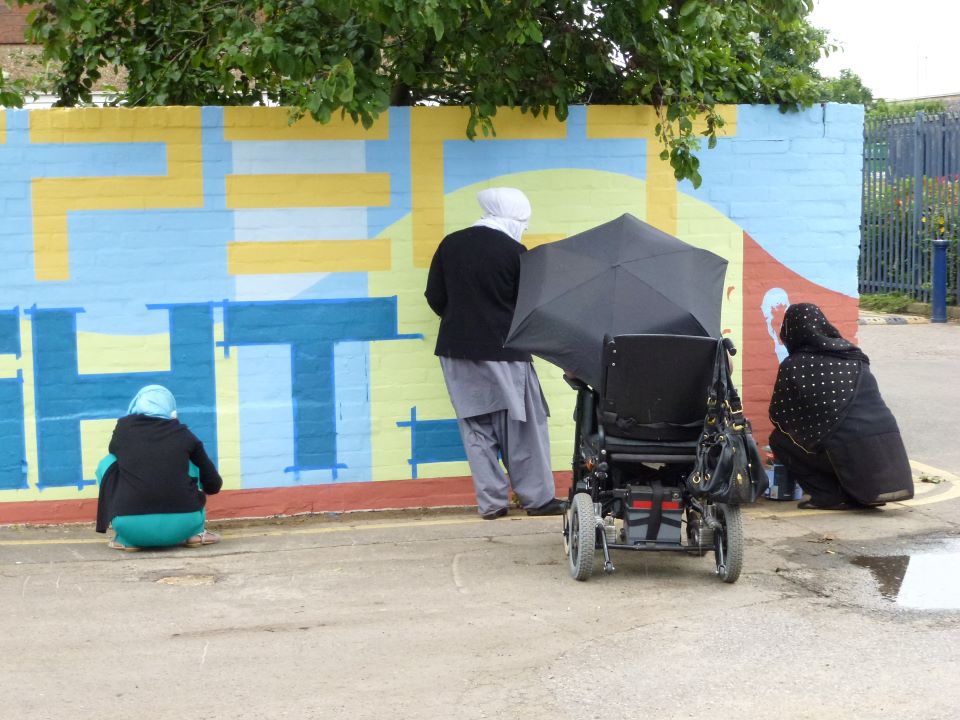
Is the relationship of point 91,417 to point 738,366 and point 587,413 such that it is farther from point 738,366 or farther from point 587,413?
point 738,366

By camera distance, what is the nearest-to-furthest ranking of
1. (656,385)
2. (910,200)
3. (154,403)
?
(656,385)
(154,403)
(910,200)

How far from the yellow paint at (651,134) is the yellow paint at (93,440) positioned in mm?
3486

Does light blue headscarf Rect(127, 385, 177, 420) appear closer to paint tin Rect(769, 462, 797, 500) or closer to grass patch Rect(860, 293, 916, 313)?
paint tin Rect(769, 462, 797, 500)

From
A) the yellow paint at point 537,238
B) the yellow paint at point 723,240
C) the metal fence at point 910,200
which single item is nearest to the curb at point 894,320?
the metal fence at point 910,200

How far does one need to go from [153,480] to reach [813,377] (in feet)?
12.7

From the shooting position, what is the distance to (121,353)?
7.66 meters

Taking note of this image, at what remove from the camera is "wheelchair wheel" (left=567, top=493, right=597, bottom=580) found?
6.13 m

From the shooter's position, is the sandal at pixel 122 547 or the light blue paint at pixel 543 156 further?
the light blue paint at pixel 543 156

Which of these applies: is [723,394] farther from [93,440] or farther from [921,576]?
[93,440]

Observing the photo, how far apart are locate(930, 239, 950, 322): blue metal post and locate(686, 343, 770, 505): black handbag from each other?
41.1ft

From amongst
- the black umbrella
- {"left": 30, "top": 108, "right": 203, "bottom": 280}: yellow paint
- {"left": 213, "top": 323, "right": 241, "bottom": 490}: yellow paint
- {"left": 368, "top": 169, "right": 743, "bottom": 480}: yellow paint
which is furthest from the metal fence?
{"left": 30, "top": 108, "right": 203, "bottom": 280}: yellow paint

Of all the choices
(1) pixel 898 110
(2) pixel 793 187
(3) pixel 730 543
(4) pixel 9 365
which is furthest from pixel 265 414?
(1) pixel 898 110

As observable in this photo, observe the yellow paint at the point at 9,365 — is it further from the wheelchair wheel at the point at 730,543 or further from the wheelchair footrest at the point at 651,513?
the wheelchair wheel at the point at 730,543

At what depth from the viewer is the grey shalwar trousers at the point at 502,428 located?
7570 millimetres
